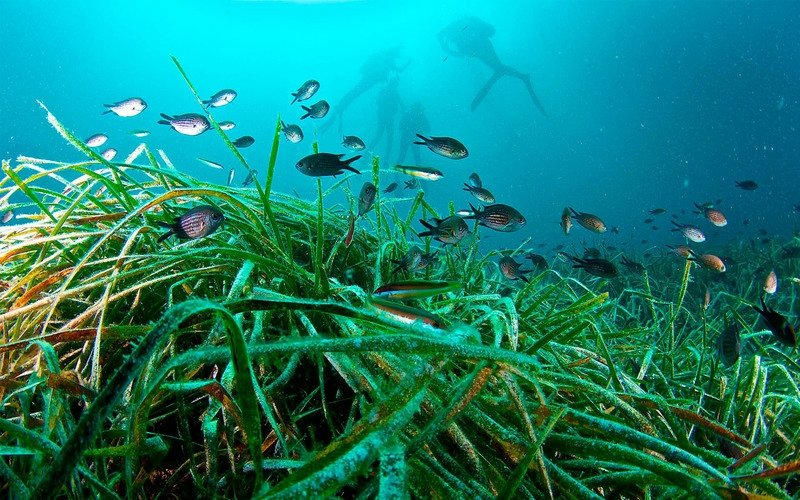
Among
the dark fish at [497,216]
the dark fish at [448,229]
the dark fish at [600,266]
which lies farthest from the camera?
the dark fish at [600,266]

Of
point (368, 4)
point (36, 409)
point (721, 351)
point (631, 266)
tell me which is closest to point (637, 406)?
point (721, 351)

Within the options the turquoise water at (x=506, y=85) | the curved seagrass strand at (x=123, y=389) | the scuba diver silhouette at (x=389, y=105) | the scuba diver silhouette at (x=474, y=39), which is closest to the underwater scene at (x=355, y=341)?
the curved seagrass strand at (x=123, y=389)

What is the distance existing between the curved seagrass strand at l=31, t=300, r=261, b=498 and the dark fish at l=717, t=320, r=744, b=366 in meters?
3.16

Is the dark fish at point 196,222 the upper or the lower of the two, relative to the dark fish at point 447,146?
lower

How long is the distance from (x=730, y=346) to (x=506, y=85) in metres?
116

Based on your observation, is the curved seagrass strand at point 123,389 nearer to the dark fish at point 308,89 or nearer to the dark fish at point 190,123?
the dark fish at point 190,123

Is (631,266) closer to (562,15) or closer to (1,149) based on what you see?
(1,149)

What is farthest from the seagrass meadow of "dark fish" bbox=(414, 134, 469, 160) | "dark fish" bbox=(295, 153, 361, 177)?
"dark fish" bbox=(414, 134, 469, 160)

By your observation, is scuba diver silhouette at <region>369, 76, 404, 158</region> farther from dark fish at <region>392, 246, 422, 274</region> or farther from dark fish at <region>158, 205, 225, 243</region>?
dark fish at <region>158, 205, 225, 243</region>

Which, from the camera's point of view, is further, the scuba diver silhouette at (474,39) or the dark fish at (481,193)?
the scuba diver silhouette at (474,39)

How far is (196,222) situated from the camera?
5.91ft

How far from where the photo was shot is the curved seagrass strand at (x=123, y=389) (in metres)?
0.44

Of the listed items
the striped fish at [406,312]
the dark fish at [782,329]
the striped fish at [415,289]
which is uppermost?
the striped fish at [415,289]

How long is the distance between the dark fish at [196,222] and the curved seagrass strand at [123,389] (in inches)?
55.3
